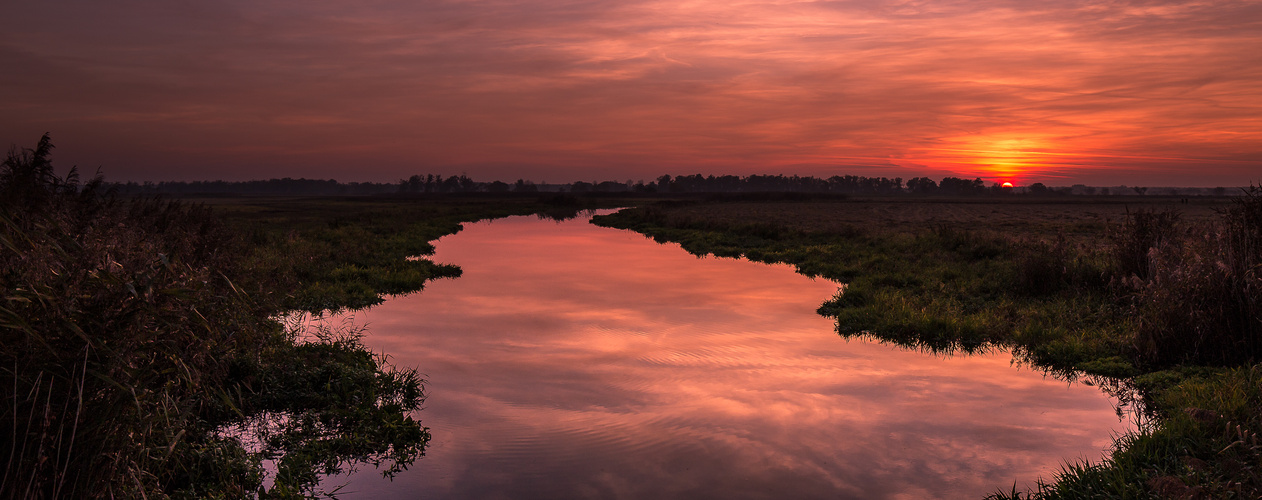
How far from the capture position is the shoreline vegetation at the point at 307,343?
4051mm

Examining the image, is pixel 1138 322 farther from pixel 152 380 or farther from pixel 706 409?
pixel 152 380

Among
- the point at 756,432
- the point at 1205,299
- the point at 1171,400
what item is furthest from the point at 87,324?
the point at 1205,299

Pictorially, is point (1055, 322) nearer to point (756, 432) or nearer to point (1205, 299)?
point (1205, 299)

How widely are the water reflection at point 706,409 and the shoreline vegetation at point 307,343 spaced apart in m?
0.66

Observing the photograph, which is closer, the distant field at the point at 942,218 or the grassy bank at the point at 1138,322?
the grassy bank at the point at 1138,322

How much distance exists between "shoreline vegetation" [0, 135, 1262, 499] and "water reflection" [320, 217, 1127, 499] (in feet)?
2.16

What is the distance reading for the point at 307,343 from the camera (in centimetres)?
974

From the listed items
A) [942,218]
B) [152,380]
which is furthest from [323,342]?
[942,218]

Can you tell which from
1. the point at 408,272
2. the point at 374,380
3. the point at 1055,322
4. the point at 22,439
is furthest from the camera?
the point at 408,272

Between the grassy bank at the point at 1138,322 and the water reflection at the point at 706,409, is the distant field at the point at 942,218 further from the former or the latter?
the water reflection at the point at 706,409

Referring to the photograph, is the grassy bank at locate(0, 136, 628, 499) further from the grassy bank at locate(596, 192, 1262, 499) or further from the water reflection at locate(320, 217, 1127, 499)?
the grassy bank at locate(596, 192, 1262, 499)

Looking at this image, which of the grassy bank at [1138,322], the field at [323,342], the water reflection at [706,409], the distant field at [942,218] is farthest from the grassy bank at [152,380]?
the distant field at [942,218]

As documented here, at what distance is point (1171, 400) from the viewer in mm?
7594

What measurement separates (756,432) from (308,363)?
221 inches
